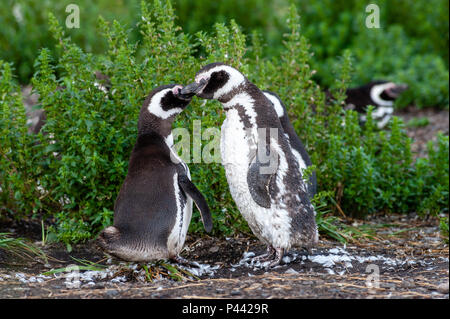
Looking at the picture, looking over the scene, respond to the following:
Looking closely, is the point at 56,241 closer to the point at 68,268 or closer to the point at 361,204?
the point at 68,268

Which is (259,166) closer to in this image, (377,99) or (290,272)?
(290,272)

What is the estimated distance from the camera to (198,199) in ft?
13.3

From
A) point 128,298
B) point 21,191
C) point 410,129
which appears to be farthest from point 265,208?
point 410,129

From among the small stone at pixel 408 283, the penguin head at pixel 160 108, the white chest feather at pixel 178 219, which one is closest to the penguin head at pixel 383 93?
the penguin head at pixel 160 108

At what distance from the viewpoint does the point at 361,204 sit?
5.71m

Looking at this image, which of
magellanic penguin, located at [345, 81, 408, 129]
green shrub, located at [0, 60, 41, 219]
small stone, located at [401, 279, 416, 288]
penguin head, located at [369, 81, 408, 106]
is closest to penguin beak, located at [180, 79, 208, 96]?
green shrub, located at [0, 60, 41, 219]

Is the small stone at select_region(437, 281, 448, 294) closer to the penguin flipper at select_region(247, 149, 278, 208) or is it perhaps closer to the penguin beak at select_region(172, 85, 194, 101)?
the penguin flipper at select_region(247, 149, 278, 208)

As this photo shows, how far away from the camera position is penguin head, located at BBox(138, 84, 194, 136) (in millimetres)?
4223

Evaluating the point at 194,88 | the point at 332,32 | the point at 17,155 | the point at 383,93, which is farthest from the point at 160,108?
the point at 332,32

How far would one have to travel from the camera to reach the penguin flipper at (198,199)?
158 inches

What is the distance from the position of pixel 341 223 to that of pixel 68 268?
238 cm

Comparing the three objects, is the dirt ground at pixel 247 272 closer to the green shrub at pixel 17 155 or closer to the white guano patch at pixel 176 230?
the white guano patch at pixel 176 230

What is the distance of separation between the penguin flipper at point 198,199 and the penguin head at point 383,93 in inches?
175

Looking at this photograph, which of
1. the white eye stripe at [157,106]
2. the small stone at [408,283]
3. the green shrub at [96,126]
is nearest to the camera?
the small stone at [408,283]
